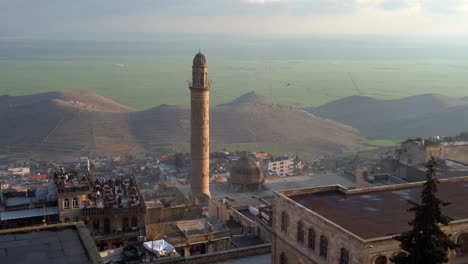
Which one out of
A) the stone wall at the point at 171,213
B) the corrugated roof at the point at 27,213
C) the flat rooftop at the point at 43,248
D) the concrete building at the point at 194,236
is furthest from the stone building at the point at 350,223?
the stone wall at the point at 171,213

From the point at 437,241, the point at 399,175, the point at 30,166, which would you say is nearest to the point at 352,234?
the point at 437,241

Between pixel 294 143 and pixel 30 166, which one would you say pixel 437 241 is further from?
pixel 294 143

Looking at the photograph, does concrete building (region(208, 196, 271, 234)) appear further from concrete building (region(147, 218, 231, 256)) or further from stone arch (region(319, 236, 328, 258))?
stone arch (region(319, 236, 328, 258))

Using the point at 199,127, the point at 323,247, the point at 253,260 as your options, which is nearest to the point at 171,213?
the point at 199,127

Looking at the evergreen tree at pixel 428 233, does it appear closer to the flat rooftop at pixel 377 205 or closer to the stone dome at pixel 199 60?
the flat rooftop at pixel 377 205

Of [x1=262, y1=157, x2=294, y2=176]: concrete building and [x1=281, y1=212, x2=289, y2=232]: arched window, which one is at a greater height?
[x1=281, y1=212, x2=289, y2=232]: arched window

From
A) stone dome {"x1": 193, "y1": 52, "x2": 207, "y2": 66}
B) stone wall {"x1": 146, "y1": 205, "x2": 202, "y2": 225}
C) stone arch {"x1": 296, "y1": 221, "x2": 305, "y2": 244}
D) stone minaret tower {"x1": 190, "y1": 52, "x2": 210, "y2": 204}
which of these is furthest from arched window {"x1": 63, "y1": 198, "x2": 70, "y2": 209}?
stone dome {"x1": 193, "y1": 52, "x2": 207, "y2": 66}
